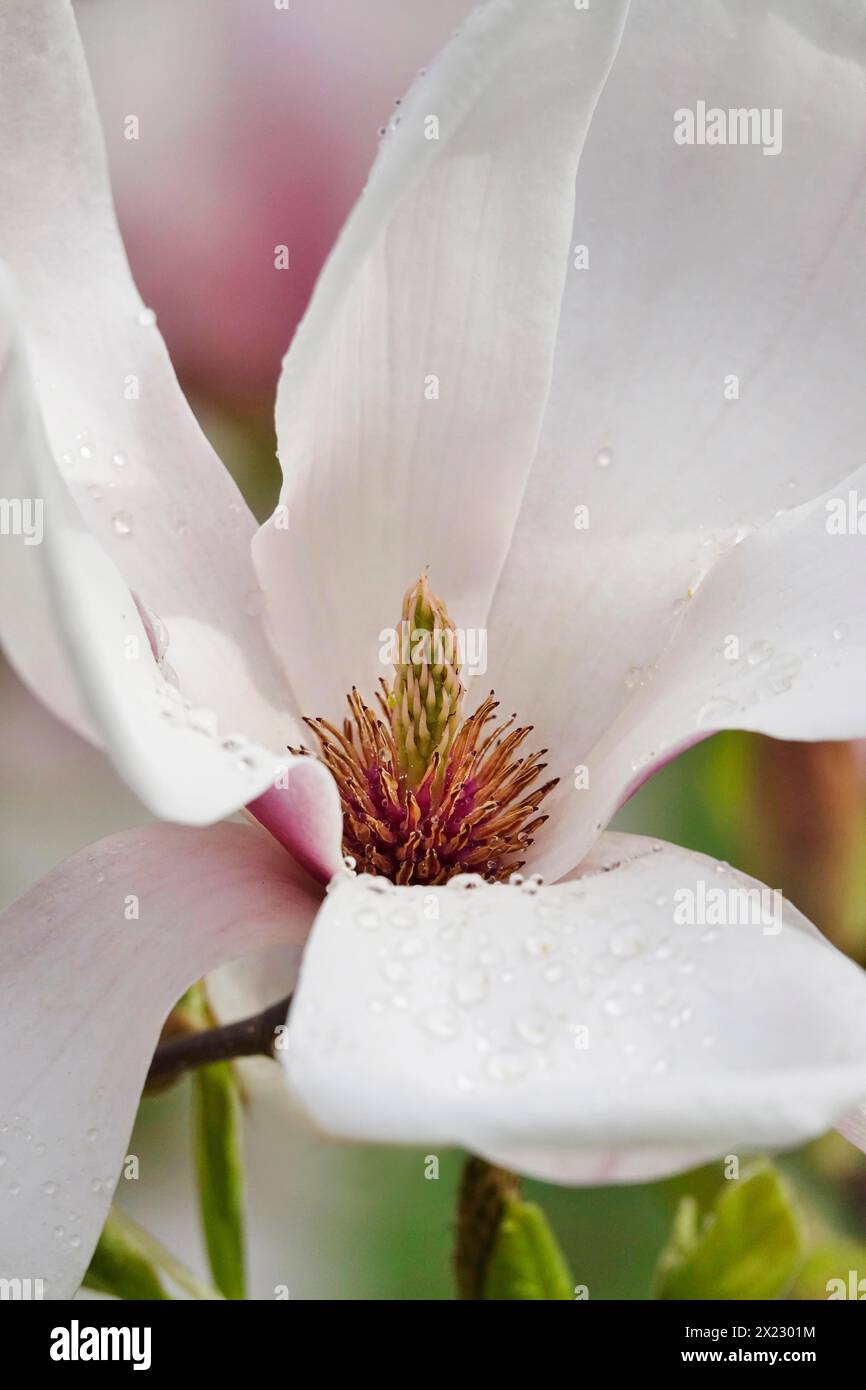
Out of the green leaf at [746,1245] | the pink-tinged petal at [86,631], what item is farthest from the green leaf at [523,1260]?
the pink-tinged petal at [86,631]

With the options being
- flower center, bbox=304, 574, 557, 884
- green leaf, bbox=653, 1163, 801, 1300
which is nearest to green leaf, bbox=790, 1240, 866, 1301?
green leaf, bbox=653, 1163, 801, 1300

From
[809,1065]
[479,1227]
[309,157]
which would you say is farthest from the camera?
[309,157]

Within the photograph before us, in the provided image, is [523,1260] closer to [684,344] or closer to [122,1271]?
[122,1271]

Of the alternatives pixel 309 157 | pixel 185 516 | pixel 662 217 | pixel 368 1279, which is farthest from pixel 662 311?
pixel 368 1279

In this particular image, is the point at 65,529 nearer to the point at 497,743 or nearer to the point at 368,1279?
the point at 497,743

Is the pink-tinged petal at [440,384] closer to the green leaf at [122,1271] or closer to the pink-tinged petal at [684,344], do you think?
the pink-tinged petal at [684,344]

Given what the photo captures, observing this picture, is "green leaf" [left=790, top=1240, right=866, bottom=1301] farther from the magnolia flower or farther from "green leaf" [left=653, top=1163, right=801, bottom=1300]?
the magnolia flower

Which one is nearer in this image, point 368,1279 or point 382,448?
point 382,448
